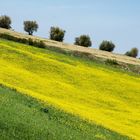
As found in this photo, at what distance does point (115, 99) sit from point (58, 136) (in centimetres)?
2226

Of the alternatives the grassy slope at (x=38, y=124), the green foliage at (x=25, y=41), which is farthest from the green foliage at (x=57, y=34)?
the grassy slope at (x=38, y=124)

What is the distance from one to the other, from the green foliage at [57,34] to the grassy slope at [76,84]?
84.4 ft

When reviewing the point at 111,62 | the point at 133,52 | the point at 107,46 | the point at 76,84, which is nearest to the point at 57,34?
the point at 107,46

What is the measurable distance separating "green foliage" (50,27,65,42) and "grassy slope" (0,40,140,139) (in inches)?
1013

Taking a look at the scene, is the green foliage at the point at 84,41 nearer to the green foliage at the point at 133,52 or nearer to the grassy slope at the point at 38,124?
the green foliage at the point at 133,52

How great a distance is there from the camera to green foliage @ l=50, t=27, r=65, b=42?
85006mm

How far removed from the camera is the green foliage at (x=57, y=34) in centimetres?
8501

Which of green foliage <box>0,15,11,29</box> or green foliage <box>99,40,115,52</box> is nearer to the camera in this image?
green foliage <box>0,15,11,29</box>

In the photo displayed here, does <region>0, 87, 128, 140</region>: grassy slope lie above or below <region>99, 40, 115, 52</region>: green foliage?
above

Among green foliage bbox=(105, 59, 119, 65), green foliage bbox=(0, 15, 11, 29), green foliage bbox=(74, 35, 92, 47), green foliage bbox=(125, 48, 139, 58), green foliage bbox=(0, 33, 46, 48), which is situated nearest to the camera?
green foliage bbox=(105, 59, 119, 65)

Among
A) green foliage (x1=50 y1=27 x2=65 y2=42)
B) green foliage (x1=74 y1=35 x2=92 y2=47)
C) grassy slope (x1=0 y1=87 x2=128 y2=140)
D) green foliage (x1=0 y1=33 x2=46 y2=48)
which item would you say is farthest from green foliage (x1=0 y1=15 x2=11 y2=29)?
grassy slope (x1=0 y1=87 x2=128 y2=140)

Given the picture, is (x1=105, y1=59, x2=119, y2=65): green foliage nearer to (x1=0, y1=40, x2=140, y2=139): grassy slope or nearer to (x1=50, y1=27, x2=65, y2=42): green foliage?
(x1=0, y1=40, x2=140, y2=139): grassy slope

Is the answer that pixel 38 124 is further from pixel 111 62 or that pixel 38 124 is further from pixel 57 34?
pixel 57 34

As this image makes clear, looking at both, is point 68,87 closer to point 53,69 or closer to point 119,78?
point 53,69
